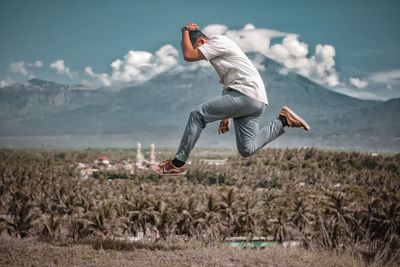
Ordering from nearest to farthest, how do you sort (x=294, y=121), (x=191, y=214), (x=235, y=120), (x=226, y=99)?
(x=226, y=99)
(x=235, y=120)
(x=294, y=121)
(x=191, y=214)

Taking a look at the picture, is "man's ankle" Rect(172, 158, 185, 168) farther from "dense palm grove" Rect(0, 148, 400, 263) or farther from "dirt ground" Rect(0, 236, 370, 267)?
"dense palm grove" Rect(0, 148, 400, 263)

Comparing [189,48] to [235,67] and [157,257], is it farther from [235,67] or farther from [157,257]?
[157,257]

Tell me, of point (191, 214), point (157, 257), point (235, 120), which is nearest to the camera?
point (235, 120)

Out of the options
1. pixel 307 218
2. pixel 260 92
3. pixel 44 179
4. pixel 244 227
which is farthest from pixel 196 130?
pixel 44 179

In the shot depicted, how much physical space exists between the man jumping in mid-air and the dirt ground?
2.26 meters

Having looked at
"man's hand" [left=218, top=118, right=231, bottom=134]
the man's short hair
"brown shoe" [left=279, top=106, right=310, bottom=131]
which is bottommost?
"man's hand" [left=218, top=118, right=231, bottom=134]

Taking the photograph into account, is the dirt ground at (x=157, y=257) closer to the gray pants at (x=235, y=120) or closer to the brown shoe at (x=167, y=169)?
the brown shoe at (x=167, y=169)

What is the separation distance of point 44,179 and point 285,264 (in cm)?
6736

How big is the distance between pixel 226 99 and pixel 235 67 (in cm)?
46

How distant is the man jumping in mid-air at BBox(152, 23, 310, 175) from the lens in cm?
675

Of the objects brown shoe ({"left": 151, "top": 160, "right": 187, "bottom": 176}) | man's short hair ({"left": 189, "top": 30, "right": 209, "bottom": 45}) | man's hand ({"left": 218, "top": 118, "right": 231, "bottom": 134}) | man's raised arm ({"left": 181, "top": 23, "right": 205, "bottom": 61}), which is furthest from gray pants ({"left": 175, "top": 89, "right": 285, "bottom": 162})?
man's short hair ({"left": 189, "top": 30, "right": 209, "bottom": 45})

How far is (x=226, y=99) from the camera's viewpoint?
6770 mm

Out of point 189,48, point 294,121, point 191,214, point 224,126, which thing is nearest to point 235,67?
point 189,48

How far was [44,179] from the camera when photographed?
71.9m
